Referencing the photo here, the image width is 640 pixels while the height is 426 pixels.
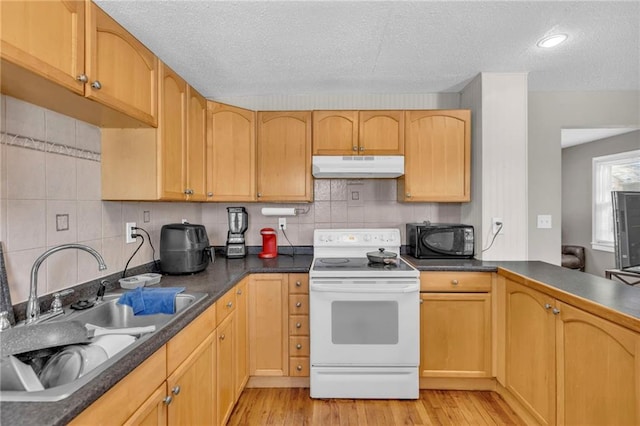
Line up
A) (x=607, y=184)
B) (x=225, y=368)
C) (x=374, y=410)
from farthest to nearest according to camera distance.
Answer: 1. (x=607, y=184)
2. (x=374, y=410)
3. (x=225, y=368)

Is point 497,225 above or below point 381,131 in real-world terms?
below

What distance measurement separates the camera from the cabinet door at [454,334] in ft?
7.09

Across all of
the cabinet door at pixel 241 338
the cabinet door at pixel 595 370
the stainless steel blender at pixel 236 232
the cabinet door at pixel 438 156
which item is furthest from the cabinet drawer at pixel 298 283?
the cabinet door at pixel 595 370

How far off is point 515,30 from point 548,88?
112 centimetres

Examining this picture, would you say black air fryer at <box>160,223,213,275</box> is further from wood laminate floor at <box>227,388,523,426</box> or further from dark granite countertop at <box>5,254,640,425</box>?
wood laminate floor at <box>227,388,523,426</box>

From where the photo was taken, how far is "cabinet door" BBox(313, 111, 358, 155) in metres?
2.50

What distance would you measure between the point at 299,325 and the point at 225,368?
2.02 feet

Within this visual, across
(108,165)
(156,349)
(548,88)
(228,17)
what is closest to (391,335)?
(156,349)

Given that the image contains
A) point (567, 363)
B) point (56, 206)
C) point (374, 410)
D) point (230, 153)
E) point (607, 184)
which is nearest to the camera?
point (56, 206)

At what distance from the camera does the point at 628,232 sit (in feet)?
6.27

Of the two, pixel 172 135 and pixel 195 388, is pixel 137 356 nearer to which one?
pixel 195 388

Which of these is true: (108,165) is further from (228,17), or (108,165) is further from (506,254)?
(506,254)

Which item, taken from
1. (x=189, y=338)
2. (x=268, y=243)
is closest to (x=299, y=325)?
(x=268, y=243)

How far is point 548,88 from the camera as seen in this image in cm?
259
